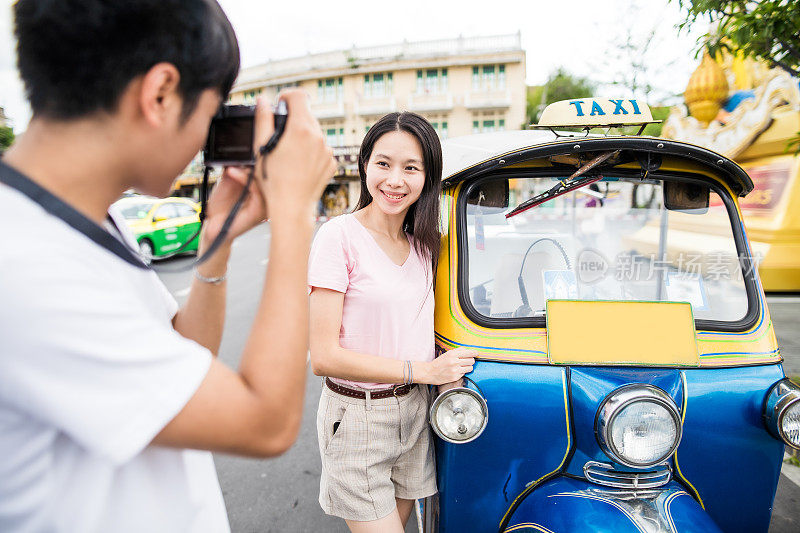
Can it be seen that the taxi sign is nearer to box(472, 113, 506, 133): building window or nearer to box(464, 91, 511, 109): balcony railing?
box(464, 91, 511, 109): balcony railing

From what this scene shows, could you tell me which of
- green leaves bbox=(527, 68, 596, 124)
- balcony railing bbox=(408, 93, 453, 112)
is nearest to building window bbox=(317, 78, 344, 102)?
balcony railing bbox=(408, 93, 453, 112)

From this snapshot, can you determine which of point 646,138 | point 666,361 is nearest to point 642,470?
point 666,361

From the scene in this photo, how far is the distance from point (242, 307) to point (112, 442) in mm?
6542

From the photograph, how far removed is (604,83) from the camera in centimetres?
1346

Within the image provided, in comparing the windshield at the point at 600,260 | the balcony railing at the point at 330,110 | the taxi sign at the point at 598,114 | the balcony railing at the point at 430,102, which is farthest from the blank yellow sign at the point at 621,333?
the balcony railing at the point at 330,110

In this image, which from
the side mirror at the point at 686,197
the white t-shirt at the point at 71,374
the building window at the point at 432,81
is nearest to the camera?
the white t-shirt at the point at 71,374

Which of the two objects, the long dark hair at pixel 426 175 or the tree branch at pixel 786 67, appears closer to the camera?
the long dark hair at pixel 426 175

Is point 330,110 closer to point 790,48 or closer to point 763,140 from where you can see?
point 763,140

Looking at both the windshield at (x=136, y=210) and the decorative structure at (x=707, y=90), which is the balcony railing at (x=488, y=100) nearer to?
the decorative structure at (x=707, y=90)

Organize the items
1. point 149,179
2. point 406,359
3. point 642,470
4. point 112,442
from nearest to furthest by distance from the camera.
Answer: point 112,442
point 149,179
point 642,470
point 406,359

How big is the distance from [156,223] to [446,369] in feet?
35.9

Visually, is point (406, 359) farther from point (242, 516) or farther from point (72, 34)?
point (242, 516)

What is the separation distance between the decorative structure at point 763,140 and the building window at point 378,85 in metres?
23.2

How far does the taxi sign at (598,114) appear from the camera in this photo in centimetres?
183
